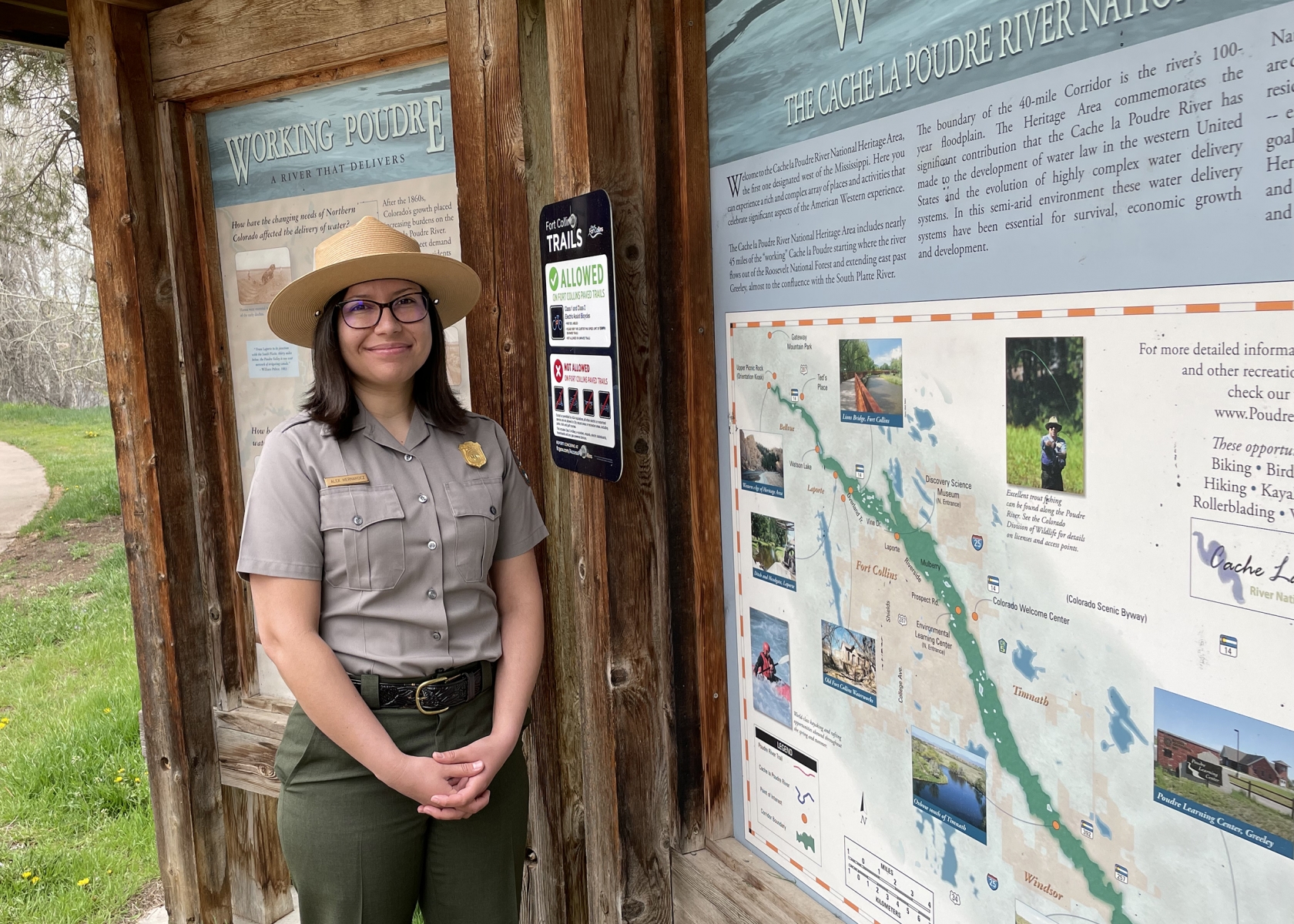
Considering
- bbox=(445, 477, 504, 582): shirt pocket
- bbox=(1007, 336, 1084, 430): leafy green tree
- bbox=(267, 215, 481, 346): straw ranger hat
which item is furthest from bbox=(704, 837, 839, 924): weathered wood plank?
bbox=(267, 215, 481, 346): straw ranger hat

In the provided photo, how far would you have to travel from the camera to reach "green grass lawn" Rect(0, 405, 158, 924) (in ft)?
13.2

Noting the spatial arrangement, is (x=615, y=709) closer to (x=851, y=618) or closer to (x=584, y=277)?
(x=851, y=618)

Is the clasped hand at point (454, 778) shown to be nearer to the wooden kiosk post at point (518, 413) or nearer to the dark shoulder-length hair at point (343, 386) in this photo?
the wooden kiosk post at point (518, 413)

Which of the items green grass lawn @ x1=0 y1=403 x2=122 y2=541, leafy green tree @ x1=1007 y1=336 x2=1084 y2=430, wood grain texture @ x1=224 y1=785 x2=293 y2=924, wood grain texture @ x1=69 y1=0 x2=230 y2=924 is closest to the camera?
leafy green tree @ x1=1007 y1=336 x2=1084 y2=430

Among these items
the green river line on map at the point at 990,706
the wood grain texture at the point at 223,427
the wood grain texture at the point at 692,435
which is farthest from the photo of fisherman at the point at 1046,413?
the wood grain texture at the point at 223,427

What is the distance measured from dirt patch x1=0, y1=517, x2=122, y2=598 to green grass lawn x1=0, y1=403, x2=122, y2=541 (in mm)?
124

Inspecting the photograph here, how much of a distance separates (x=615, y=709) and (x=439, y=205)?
1461mm

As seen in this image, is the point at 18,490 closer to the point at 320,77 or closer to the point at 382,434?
the point at 320,77

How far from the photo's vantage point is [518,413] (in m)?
2.64

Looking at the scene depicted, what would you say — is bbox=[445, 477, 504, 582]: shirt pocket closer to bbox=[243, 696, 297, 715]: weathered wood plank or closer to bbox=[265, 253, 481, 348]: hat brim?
bbox=[265, 253, 481, 348]: hat brim

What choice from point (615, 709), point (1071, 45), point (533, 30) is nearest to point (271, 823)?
point (615, 709)

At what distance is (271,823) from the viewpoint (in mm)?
3709

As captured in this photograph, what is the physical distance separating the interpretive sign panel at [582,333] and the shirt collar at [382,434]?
1.23 feet

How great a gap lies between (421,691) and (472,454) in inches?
19.9
